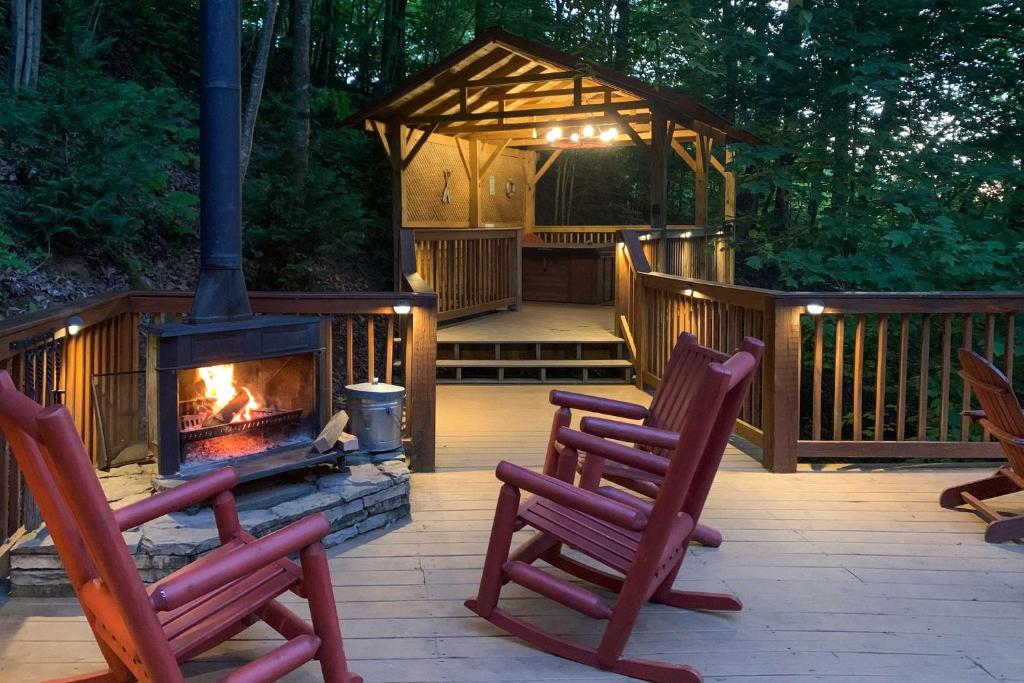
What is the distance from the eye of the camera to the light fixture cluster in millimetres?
13875

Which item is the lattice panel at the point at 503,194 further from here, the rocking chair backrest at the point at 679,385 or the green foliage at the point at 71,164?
the rocking chair backrest at the point at 679,385

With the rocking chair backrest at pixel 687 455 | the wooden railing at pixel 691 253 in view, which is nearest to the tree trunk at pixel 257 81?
the wooden railing at pixel 691 253

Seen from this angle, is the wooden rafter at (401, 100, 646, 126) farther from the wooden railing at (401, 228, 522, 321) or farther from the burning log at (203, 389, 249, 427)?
the burning log at (203, 389, 249, 427)

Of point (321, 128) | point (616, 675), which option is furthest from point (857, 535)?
point (321, 128)

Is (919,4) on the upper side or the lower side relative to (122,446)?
upper

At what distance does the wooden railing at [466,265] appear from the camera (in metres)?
10.3

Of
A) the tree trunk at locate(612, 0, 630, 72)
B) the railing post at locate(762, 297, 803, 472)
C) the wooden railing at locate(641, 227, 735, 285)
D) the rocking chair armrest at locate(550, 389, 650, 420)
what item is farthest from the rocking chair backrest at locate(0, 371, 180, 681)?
the tree trunk at locate(612, 0, 630, 72)

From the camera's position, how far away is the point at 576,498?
292 centimetres

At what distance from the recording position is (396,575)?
12.7 ft

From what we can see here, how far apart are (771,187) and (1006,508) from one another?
8.56 meters

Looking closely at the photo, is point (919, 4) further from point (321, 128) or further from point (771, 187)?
point (321, 128)

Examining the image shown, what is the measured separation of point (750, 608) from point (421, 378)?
255 centimetres

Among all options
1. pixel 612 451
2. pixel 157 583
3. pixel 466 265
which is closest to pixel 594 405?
pixel 612 451

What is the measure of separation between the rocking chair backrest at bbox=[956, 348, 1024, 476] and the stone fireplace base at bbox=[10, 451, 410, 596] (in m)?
2.85
